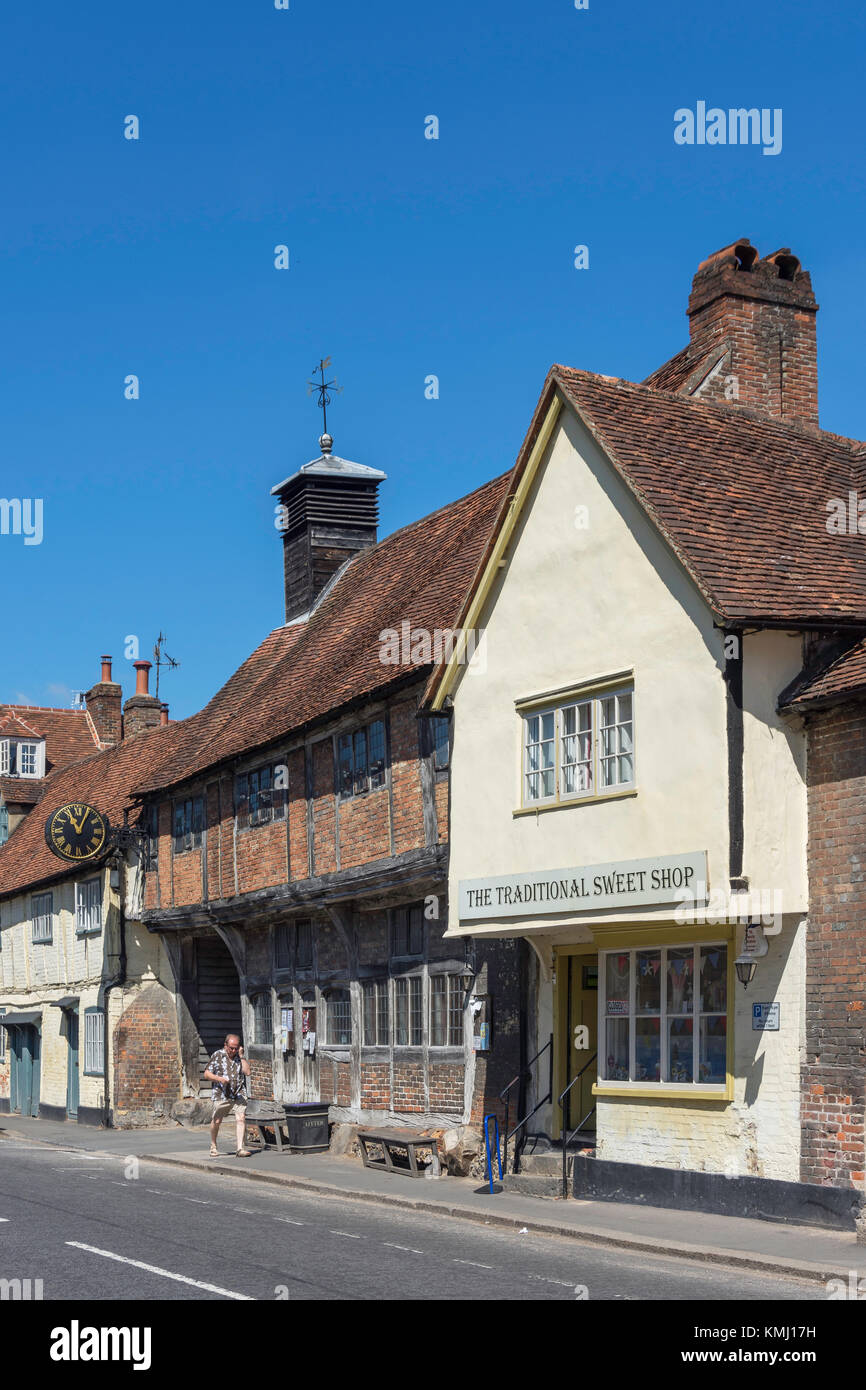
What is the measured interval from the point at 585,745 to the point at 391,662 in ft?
19.2

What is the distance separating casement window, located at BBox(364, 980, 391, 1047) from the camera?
2267 cm

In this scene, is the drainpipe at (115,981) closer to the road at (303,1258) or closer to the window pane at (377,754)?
the window pane at (377,754)

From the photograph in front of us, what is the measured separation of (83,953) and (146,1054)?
14.1 feet

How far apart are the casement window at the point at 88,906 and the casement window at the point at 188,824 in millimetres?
4363

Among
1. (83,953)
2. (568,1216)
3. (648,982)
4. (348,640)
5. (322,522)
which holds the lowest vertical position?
(568,1216)

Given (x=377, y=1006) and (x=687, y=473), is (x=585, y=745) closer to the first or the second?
(x=687, y=473)

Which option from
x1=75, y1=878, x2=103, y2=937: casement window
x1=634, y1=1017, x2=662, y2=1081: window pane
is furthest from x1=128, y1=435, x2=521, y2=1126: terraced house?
x1=634, y1=1017, x2=662, y2=1081: window pane

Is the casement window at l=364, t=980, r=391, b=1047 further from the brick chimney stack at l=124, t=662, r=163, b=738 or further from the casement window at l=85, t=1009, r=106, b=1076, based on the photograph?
the brick chimney stack at l=124, t=662, r=163, b=738

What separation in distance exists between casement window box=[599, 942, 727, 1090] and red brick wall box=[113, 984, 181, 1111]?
52.7ft

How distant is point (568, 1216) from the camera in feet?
48.6

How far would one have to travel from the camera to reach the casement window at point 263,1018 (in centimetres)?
2673

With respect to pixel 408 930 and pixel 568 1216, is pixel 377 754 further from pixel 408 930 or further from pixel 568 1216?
pixel 568 1216

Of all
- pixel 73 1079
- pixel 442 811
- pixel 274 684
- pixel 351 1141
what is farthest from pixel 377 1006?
pixel 73 1079

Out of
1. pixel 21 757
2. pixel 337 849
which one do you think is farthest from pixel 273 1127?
pixel 21 757
